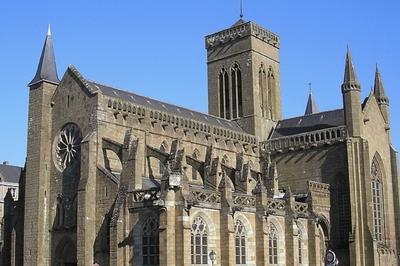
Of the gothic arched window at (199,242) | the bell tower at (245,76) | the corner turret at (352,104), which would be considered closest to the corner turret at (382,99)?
the corner turret at (352,104)

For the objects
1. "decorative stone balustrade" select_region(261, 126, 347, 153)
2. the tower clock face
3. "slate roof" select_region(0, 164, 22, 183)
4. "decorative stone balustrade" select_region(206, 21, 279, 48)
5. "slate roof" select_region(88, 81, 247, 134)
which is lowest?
the tower clock face

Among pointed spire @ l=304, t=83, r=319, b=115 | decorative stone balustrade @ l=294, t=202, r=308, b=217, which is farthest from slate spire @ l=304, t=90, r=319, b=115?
decorative stone balustrade @ l=294, t=202, r=308, b=217

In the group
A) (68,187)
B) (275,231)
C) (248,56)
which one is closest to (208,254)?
(275,231)

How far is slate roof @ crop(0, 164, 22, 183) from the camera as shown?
80831 mm

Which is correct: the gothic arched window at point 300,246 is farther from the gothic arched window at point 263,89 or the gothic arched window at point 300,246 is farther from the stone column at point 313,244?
the gothic arched window at point 263,89

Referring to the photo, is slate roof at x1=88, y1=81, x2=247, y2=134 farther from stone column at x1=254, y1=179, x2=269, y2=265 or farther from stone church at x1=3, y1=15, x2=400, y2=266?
stone column at x1=254, y1=179, x2=269, y2=265

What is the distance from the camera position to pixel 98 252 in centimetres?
3825

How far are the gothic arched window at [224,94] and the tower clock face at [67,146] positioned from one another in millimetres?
21290

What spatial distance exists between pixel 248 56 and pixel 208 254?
28.5 meters

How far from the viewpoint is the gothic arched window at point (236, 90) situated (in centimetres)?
6038

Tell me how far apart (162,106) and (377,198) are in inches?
753

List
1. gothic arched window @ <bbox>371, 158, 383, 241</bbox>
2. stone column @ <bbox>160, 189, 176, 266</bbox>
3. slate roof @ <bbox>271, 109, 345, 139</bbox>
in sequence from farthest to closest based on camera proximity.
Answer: slate roof @ <bbox>271, 109, 345, 139</bbox>
gothic arched window @ <bbox>371, 158, 383, 241</bbox>
stone column @ <bbox>160, 189, 176, 266</bbox>

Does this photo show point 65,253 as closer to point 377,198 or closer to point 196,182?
point 196,182

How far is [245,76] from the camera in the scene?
5988 cm
